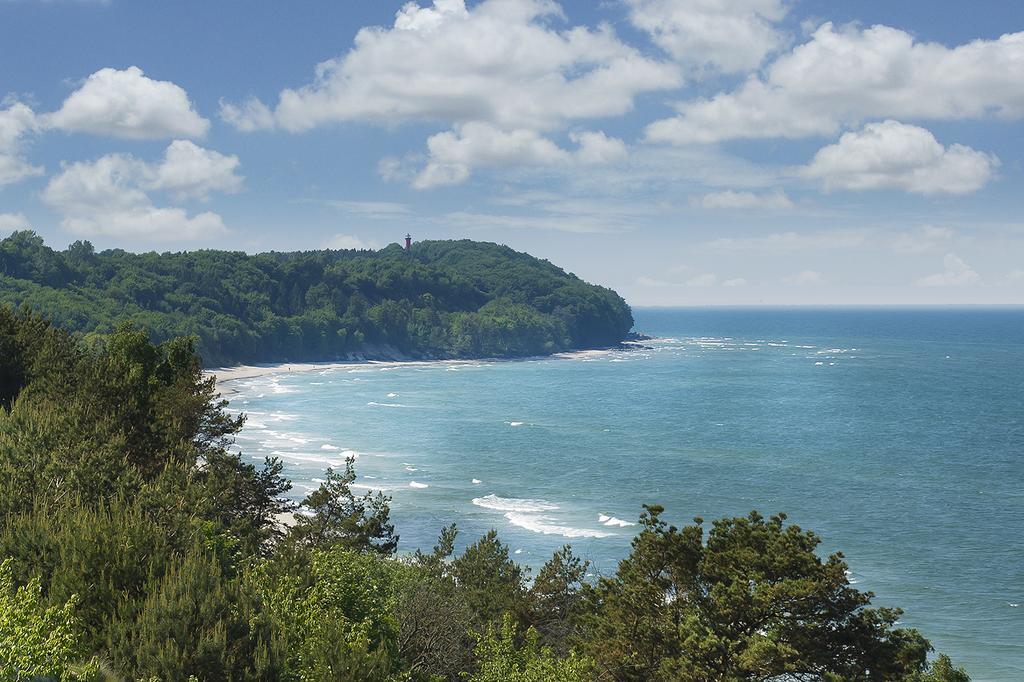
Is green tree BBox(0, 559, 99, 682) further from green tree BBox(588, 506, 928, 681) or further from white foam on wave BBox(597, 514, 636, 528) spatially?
white foam on wave BBox(597, 514, 636, 528)

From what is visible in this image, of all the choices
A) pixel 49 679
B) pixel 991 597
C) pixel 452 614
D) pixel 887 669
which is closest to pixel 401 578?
pixel 452 614

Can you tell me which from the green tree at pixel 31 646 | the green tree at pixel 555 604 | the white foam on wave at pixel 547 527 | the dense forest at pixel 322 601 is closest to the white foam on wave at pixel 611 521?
the white foam on wave at pixel 547 527

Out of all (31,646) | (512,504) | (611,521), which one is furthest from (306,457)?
(31,646)

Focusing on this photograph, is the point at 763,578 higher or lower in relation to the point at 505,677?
higher

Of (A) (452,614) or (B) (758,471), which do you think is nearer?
(A) (452,614)

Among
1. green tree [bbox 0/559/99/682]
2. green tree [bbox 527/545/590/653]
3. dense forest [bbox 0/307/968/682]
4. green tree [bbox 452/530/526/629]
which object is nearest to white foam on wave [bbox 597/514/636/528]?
green tree [bbox 452/530/526/629]

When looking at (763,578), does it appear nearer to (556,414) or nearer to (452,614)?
(452,614)

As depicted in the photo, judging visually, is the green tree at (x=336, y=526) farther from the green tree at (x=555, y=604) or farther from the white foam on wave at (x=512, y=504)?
the white foam on wave at (x=512, y=504)
